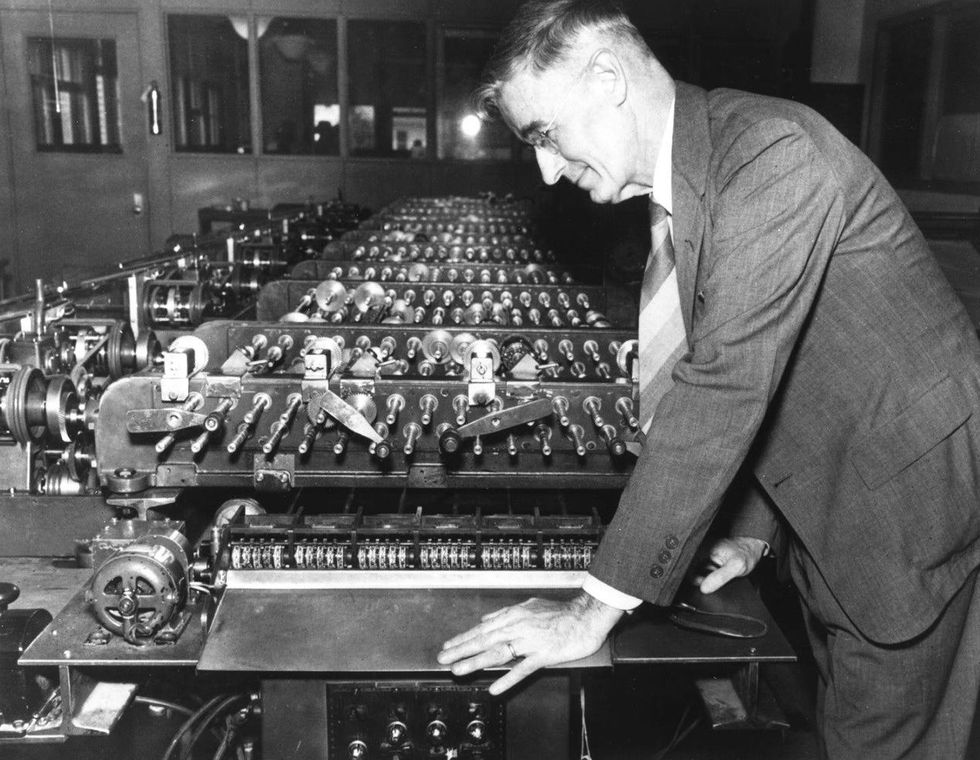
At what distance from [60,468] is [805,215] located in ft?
7.31

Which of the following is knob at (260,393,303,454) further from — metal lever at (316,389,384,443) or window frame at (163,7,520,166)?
window frame at (163,7,520,166)

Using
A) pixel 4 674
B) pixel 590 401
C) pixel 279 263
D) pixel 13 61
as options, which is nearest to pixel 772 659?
pixel 590 401

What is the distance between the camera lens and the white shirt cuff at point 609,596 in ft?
4.11

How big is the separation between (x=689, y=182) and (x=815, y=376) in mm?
333

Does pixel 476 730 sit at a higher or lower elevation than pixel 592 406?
lower

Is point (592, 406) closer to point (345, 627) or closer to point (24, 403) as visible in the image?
point (345, 627)

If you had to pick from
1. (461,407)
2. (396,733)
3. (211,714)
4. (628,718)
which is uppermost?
(461,407)

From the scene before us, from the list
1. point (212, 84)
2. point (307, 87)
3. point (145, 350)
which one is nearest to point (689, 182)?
point (145, 350)

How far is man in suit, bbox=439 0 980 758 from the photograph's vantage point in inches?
45.3

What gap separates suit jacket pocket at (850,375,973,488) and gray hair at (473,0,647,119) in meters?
0.65

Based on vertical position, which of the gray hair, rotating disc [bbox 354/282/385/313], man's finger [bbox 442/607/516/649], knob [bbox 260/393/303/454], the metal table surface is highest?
the gray hair

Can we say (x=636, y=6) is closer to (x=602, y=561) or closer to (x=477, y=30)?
(x=477, y=30)

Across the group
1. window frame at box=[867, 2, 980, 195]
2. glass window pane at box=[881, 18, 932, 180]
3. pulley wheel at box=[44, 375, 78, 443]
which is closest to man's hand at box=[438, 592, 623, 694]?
pulley wheel at box=[44, 375, 78, 443]

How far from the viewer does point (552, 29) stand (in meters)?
1.29
